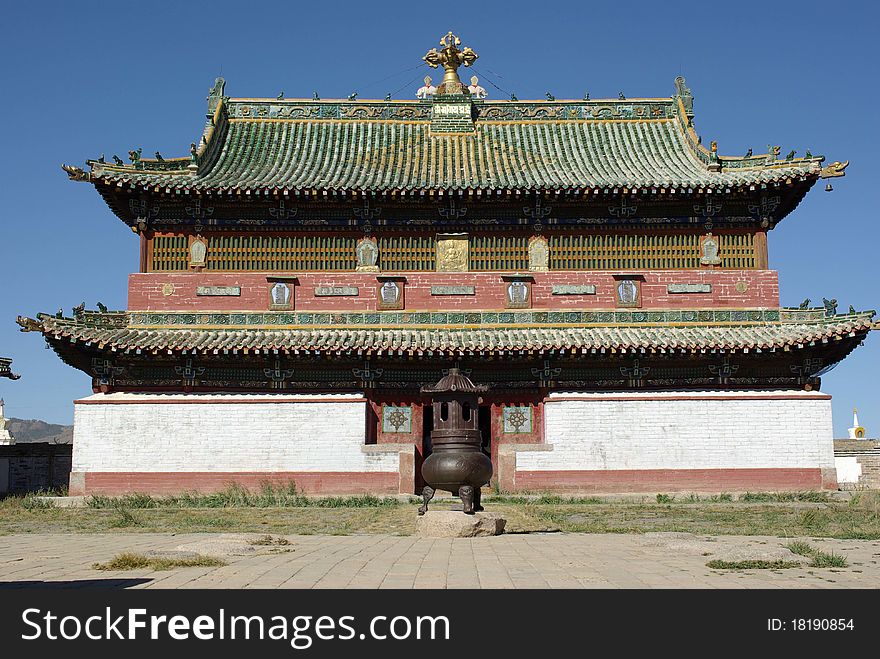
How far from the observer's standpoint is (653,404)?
25203 millimetres

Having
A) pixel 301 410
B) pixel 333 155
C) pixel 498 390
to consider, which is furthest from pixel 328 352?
pixel 333 155

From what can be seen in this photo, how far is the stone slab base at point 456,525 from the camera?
13.7 meters

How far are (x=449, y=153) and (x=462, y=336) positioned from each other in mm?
6650

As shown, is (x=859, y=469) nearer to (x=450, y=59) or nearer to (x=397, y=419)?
(x=397, y=419)

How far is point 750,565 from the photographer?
9570mm

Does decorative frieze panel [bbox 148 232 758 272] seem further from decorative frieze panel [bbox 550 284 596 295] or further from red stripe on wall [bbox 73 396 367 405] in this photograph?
red stripe on wall [bbox 73 396 367 405]

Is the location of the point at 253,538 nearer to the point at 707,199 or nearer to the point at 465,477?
the point at 465,477

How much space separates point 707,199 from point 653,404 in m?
6.21

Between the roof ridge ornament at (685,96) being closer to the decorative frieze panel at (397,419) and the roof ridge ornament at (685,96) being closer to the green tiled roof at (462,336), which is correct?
the green tiled roof at (462,336)

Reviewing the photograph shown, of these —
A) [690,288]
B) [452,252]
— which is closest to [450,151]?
[452,252]

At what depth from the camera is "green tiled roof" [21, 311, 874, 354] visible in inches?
957

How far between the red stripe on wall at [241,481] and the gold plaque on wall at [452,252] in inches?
246

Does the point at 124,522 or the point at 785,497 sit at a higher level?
the point at 785,497

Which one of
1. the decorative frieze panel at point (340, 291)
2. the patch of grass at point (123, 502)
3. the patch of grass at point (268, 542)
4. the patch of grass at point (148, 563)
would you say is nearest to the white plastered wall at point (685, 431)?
the decorative frieze panel at point (340, 291)
